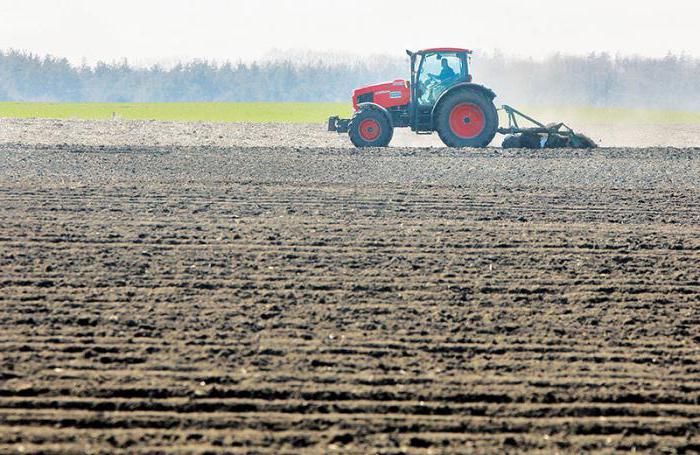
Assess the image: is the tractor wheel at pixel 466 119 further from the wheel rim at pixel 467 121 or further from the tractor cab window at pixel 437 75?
the tractor cab window at pixel 437 75

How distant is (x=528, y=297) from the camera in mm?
8141

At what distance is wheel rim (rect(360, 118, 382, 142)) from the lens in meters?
19.9

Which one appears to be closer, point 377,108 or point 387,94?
point 377,108

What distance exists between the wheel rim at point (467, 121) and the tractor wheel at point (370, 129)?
1196 mm

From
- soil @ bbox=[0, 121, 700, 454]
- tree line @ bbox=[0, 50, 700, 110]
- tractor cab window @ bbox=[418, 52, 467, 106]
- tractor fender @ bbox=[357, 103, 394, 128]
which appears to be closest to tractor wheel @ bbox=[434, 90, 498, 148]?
tractor cab window @ bbox=[418, 52, 467, 106]

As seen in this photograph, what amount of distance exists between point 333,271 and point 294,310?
1.23 m

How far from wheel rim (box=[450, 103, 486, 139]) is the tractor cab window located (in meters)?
0.49

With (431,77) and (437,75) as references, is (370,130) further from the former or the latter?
(437,75)

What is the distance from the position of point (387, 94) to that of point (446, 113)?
55.7 inches

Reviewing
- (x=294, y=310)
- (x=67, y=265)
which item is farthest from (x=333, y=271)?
(x=67, y=265)

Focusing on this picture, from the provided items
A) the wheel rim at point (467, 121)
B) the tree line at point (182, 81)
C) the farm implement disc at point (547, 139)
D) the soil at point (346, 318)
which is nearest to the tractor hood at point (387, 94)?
the wheel rim at point (467, 121)

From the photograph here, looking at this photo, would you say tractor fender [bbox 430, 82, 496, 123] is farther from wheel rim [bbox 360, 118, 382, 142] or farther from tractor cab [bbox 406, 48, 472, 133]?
wheel rim [bbox 360, 118, 382, 142]

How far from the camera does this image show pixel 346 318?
24.5ft

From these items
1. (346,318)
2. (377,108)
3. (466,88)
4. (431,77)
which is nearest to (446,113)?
(466,88)
